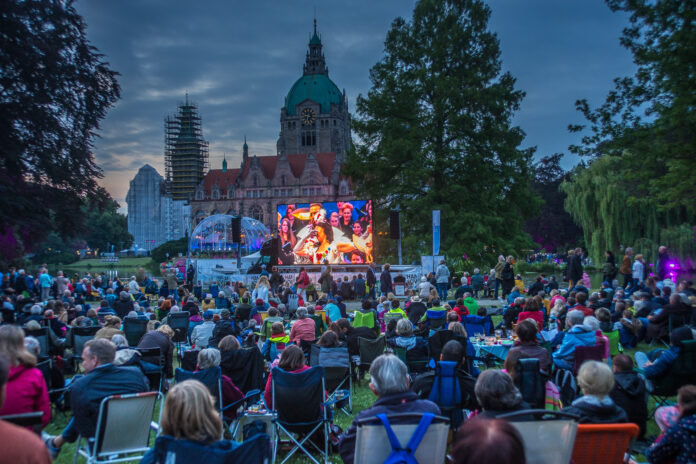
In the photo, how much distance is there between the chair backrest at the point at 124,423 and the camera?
149 inches

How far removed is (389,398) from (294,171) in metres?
71.2

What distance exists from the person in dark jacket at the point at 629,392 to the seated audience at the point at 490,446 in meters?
3.17

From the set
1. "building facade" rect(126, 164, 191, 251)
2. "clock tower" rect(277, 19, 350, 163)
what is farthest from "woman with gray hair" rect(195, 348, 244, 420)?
"building facade" rect(126, 164, 191, 251)

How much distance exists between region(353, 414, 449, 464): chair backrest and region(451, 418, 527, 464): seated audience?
3.14 feet

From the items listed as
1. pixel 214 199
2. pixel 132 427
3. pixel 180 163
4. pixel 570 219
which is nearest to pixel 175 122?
pixel 180 163

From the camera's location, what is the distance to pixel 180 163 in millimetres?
86062

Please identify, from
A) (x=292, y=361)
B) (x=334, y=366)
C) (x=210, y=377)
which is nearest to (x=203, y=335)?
(x=334, y=366)

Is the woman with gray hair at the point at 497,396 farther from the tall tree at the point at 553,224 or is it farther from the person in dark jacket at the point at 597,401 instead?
the tall tree at the point at 553,224

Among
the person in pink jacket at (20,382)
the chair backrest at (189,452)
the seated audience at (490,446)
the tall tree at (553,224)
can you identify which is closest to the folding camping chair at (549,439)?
the seated audience at (490,446)

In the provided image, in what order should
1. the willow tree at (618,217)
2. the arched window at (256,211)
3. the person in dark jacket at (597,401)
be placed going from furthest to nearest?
1. the arched window at (256,211)
2. the willow tree at (618,217)
3. the person in dark jacket at (597,401)

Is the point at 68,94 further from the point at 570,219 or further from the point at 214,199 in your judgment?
the point at 214,199

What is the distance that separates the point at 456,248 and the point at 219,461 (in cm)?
2022

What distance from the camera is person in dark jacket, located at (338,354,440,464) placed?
3232 millimetres

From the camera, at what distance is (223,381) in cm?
499
